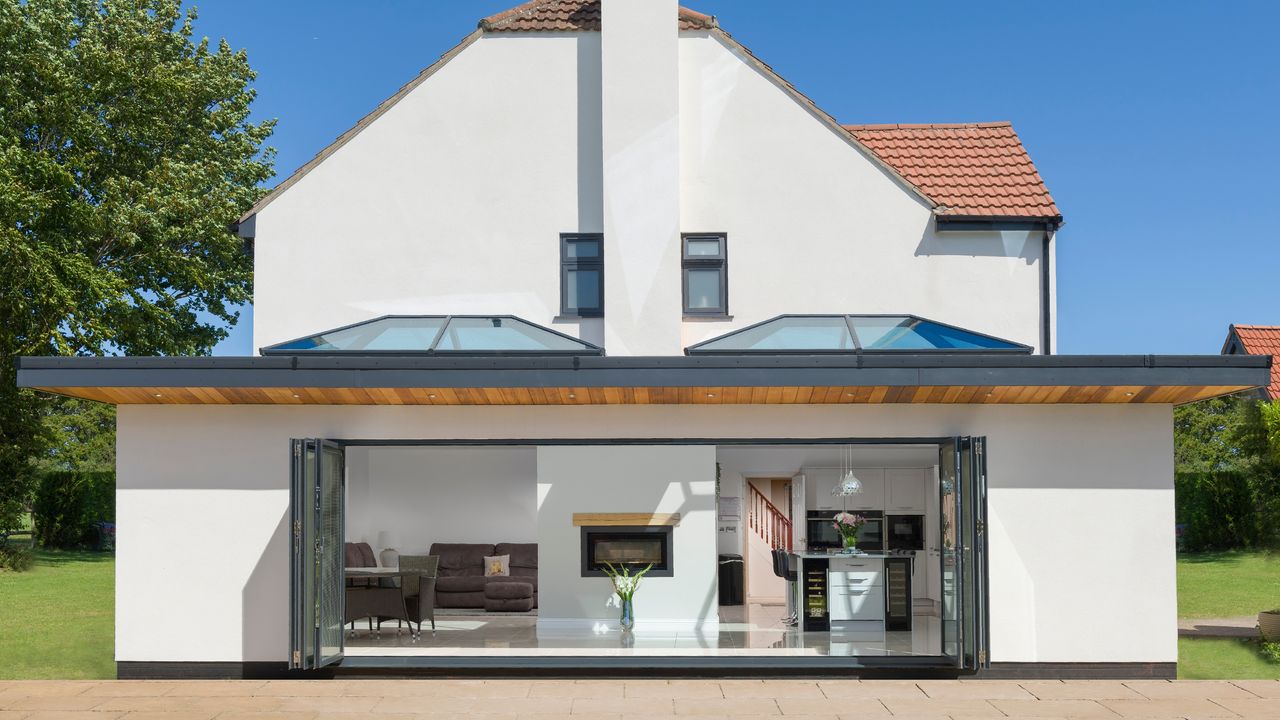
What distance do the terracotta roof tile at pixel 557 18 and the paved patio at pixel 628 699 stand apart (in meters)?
8.11

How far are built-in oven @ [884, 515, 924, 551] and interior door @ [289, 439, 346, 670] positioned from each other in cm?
1024

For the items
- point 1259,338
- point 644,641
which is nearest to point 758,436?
point 644,641

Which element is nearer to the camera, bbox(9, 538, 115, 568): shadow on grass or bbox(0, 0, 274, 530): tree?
bbox(0, 0, 274, 530): tree

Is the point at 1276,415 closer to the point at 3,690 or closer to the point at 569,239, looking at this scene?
the point at 569,239

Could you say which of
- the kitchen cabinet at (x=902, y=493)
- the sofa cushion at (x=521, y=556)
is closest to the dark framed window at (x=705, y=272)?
the kitchen cabinet at (x=902, y=493)

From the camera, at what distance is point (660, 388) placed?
1051cm

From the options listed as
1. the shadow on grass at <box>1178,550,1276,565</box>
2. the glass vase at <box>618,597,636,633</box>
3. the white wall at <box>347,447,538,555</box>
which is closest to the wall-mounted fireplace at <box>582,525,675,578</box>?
the glass vase at <box>618,597,636,633</box>

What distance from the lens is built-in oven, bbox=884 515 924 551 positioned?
Result: 1881 centimetres

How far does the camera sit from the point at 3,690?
10703mm

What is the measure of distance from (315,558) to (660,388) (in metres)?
3.43

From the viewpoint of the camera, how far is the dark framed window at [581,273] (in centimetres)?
1467

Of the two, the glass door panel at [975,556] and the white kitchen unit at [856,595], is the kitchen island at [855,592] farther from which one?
the glass door panel at [975,556]

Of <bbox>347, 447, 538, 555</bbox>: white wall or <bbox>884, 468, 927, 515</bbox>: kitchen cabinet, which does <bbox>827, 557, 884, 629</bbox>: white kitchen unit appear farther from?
<bbox>347, 447, 538, 555</bbox>: white wall

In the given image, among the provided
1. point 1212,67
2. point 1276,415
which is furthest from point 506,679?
point 1212,67
